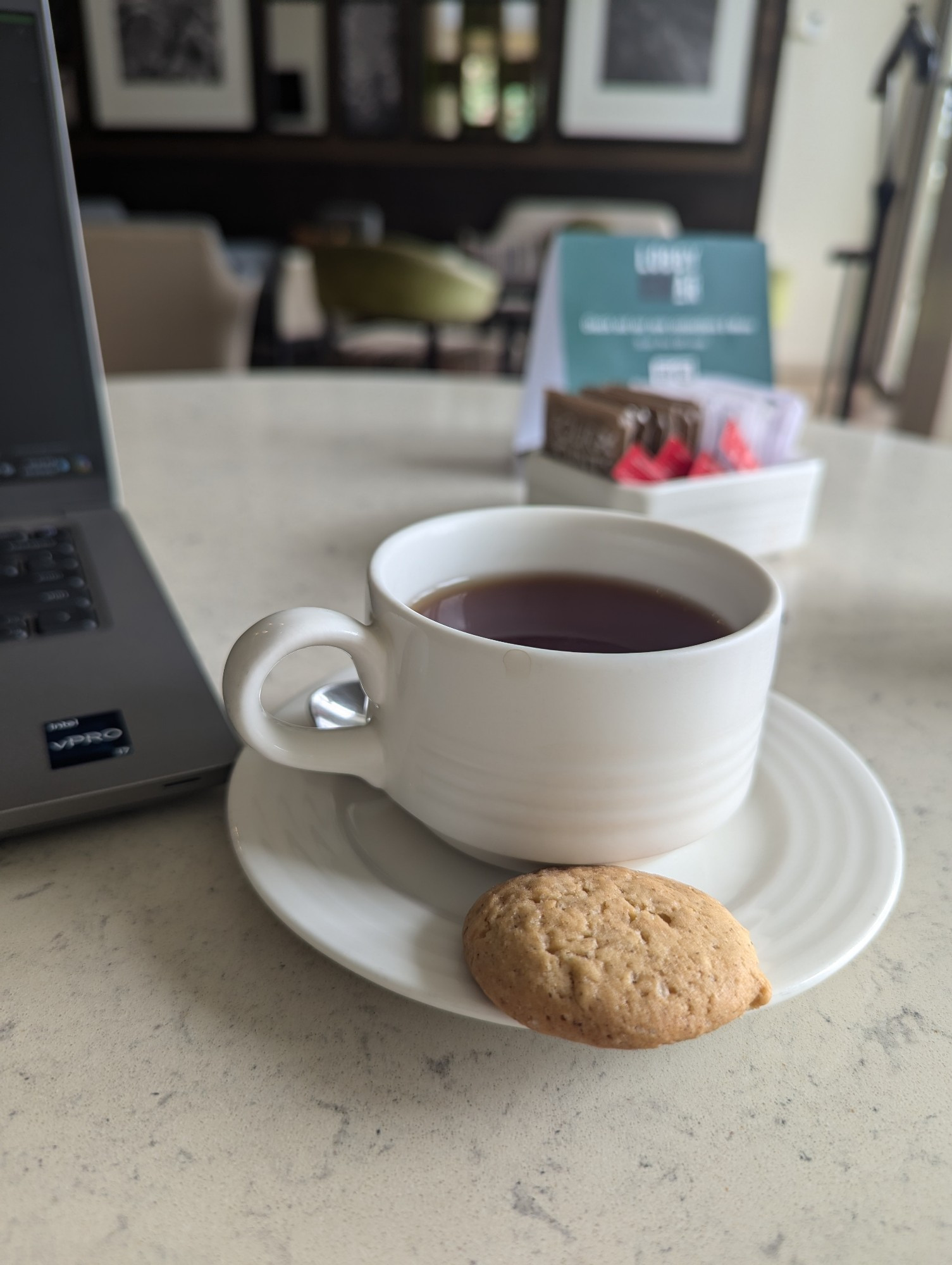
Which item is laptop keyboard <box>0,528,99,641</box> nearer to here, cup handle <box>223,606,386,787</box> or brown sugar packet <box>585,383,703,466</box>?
cup handle <box>223,606,386,787</box>

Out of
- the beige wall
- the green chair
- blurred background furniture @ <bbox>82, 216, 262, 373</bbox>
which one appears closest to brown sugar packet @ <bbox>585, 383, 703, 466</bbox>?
blurred background furniture @ <bbox>82, 216, 262, 373</bbox>

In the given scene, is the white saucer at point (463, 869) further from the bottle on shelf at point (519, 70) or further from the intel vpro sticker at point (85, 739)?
the bottle on shelf at point (519, 70)

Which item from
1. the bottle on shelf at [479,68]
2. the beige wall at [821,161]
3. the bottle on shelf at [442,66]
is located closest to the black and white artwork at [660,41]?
the beige wall at [821,161]

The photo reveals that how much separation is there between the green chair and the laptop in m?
2.76

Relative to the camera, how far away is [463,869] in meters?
0.31

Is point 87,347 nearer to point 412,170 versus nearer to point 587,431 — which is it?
point 587,431

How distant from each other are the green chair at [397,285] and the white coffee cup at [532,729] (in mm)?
3026

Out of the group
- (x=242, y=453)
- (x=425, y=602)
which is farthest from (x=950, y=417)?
(x=425, y=602)

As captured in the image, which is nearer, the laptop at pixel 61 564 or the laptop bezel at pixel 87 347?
the laptop at pixel 61 564

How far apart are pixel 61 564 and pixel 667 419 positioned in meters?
0.39

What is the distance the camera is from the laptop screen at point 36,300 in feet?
1.59

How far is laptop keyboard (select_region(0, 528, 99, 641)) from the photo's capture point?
0.42 metres

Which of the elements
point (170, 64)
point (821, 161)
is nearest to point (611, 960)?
point (170, 64)

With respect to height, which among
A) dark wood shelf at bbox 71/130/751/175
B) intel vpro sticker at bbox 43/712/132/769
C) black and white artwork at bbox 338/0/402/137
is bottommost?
intel vpro sticker at bbox 43/712/132/769
